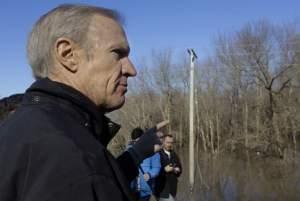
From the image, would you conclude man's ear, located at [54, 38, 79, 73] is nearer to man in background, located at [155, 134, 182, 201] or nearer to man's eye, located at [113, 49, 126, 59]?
man's eye, located at [113, 49, 126, 59]

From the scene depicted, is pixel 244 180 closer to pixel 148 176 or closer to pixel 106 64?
pixel 148 176

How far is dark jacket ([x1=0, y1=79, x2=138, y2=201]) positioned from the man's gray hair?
123 millimetres

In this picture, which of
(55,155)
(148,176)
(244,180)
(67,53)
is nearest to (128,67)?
(67,53)

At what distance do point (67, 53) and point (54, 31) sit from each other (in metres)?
0.07

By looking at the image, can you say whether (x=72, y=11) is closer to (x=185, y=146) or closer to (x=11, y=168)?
(x=11, y=168)

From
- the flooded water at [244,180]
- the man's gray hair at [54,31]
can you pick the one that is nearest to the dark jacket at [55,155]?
the man's gray hair at [54,31]

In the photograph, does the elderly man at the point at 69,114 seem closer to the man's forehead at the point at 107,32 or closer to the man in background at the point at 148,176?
the man's forehead at the point at 107,32

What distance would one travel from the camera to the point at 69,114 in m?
1.25

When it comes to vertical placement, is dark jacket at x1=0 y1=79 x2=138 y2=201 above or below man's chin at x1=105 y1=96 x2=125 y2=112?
below

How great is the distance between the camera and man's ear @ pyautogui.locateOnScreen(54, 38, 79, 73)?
137cm

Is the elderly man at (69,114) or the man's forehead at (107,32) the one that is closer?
the elderly man at (69,114)

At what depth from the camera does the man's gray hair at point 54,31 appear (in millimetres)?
1377

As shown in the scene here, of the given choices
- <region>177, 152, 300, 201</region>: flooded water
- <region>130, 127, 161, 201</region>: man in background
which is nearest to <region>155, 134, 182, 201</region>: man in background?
<region>130, 127, 161, 201</region>: man in background

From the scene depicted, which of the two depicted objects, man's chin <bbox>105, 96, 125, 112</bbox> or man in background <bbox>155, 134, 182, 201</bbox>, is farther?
man in background <bbox>155, 134, 182, 201</bbox>
